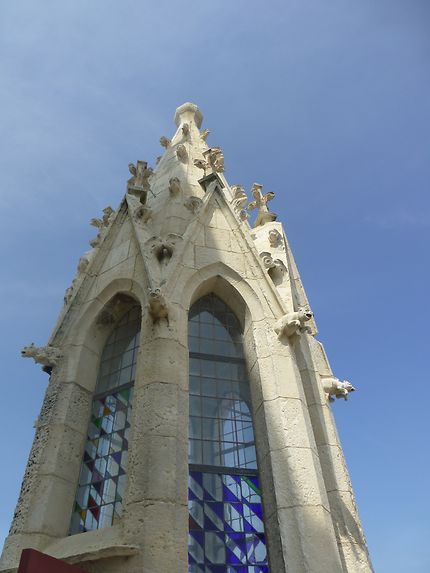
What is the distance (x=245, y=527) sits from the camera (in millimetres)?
5496

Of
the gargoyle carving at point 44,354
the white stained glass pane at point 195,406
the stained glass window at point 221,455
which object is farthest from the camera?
the gargoyle carving at point 44,354

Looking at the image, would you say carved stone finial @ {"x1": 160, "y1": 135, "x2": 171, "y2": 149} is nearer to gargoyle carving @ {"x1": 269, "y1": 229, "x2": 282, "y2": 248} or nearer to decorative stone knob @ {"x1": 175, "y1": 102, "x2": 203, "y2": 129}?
decorative stone knob @ {"x1": 175, "y1": 102, "x2": 203, "y2": 129}

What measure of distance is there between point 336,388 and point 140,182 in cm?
567

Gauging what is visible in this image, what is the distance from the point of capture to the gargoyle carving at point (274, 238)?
8.73 meters

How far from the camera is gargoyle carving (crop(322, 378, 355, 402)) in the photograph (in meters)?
7.55

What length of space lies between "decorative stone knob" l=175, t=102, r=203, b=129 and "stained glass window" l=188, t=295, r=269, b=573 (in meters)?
8.91

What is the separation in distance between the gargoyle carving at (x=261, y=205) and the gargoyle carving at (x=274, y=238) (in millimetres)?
1112

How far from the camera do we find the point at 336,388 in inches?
299

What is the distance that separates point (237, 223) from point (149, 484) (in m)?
4.90

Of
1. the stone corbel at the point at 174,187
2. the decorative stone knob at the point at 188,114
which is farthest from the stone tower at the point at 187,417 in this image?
the decorative stone knob at the point at 188,114

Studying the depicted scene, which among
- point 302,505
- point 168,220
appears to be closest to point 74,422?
point 302,505

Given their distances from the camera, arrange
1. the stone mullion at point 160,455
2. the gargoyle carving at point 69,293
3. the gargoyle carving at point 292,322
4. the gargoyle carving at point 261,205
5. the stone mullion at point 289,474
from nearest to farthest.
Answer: the stone mullion at point 160,455 < the stone mullion at point 289,474 < the gargoyle carving at point 292,322 < the gargoyle carving at point 69,293 < the gargoyle carving at point 261,205

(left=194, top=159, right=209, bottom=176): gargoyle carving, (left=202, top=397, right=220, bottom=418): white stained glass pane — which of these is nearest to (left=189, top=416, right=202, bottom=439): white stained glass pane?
(left=202, top=397, right=220, bottom=418): white stained glass pane

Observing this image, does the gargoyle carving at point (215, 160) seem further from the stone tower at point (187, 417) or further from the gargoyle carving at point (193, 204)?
the gargoyle carving at point (193, 204)
